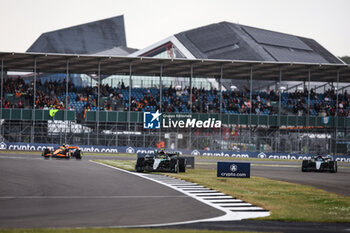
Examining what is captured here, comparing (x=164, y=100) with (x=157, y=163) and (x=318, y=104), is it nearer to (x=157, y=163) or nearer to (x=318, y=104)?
(x=318, y=104)

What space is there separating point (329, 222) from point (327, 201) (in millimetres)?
4254

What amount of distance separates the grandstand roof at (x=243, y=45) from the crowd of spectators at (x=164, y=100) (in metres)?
32.4

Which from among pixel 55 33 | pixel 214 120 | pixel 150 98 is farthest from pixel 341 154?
pixel 55 33

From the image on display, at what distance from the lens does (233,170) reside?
2423cm

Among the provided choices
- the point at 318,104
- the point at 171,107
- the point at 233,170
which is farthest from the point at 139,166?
the point at 318,104

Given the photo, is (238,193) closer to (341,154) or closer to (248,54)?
(341,154)

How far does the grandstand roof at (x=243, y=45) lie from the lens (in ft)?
307

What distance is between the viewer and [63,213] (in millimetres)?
11352

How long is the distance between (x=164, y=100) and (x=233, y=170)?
33.5 m

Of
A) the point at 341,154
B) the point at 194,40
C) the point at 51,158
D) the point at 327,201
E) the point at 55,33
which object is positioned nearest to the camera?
the point at 327,201

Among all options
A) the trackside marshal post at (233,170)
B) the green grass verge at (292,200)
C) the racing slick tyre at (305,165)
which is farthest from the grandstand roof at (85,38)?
the green grass verge at (292,200)

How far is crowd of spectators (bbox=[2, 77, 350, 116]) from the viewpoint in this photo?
175 ft

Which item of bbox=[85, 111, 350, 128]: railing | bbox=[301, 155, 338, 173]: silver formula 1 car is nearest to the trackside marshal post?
bbox=[301, 155, 338, 173]: silver formula 1 car

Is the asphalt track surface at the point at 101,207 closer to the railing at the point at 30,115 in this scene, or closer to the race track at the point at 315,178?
the race track at the point at 315,178
